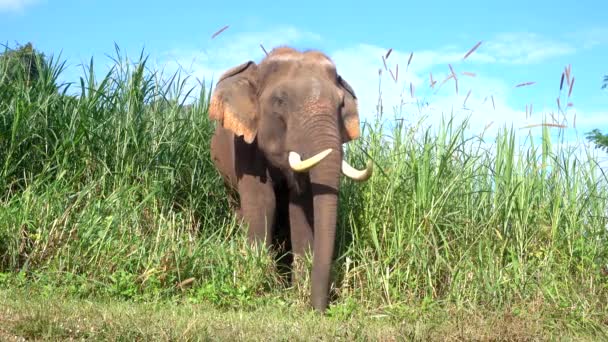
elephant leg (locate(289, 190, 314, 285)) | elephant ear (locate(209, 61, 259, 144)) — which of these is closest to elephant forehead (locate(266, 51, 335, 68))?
elephant ear (locate(209, 61, 259, 144))

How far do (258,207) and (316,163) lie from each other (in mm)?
1072

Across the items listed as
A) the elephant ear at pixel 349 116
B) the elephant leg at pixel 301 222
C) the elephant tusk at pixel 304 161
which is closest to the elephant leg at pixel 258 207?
the elephant leg at pixel 301 222

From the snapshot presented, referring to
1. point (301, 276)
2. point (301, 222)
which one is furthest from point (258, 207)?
point (301, 276)

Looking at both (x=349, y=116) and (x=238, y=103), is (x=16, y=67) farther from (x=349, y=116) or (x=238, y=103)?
(x=349, y=116)

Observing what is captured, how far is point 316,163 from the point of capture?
21.6ft

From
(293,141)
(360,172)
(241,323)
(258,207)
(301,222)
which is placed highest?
(293,141)

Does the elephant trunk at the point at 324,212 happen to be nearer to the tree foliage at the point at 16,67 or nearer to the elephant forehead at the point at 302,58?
the elephant forehead at the point at 302,58

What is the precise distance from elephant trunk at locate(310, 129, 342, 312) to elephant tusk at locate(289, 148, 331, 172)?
0.14m

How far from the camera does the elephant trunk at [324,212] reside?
21.3 feet

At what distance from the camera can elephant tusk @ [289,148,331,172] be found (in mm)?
6555

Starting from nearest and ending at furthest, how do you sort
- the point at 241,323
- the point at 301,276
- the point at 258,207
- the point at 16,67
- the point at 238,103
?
the point at 241,323, the point at 301,276, the point at 238,103, the point at 258,207, the point at 16,67

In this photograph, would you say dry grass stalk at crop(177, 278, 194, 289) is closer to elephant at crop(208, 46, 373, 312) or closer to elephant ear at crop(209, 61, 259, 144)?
elephant at crop(208, 46, 373, 312)

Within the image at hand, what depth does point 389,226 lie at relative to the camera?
23.9 feet

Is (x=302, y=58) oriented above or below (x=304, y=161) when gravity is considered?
above
